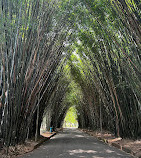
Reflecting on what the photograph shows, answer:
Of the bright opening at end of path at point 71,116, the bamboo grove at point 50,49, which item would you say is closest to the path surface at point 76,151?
A: the bamboo grove at point 50,49

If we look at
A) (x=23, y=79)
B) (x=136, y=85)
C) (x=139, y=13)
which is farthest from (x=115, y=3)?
(x=23, y=79)

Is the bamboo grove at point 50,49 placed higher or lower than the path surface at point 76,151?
higher

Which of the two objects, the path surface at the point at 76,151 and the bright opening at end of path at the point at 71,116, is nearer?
the path surface at the point at 76,151

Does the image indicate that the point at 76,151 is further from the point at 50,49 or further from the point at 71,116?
the point at 71,116

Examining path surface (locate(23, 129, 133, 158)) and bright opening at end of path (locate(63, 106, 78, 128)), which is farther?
bright opening at end of path (locate(63, 106, 78, 128))

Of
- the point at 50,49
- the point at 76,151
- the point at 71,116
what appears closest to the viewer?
the point at 76,151

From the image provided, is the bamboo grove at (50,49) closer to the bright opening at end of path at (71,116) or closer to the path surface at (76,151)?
the path surface at (76,151)

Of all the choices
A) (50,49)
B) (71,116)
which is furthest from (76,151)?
(71,116)

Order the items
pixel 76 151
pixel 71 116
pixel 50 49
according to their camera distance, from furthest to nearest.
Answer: pixel 71 116, pixel 50 49, pixel 76 151

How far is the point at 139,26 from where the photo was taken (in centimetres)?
325

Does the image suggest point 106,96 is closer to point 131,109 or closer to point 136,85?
point 131,109

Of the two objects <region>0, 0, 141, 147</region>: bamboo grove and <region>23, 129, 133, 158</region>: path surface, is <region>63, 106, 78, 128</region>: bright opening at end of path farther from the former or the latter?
<region>23, 129, 133, 158</region>: path surface

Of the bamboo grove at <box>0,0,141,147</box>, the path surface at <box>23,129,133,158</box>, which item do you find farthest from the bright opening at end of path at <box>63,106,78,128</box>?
the path surface at <box>23,129,133,158</box>

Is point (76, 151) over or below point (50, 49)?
below
